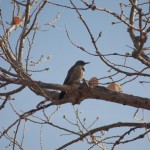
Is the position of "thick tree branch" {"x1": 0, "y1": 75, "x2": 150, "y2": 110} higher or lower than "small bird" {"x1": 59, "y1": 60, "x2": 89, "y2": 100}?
lower

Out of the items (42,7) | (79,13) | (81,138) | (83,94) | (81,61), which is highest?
(81,61)

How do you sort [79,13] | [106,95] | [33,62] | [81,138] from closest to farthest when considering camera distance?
1. [79,13]
2. [81,138]
3. [106,95]
4. [33,62]

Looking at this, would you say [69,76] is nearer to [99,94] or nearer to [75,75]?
[75,75]

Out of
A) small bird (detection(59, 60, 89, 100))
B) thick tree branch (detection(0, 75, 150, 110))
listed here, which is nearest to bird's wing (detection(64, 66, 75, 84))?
small bird (detection(59, 60, 89, 100))

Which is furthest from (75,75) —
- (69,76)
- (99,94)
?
(99,94)

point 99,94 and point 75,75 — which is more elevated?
point 75,75

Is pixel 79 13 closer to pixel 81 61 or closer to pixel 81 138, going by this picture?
pixel 81 138

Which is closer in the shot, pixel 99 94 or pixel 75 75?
pixel 99 94

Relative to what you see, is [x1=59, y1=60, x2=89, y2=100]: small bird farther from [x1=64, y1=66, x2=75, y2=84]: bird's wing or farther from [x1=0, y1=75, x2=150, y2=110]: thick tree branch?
[x1=0, y1=75, x2=150, y2=110]: thick tree branch

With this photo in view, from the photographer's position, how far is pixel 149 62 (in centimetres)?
Result: 418

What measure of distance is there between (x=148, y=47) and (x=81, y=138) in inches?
65.4

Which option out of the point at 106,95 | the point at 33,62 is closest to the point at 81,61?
the point at 33,62

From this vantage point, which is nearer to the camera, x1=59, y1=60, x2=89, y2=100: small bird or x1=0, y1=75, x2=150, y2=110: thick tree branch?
x1=0, y1=75, x2=150, y2=110: thick tree branch

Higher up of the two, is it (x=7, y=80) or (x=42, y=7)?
(x=42, y=7)
